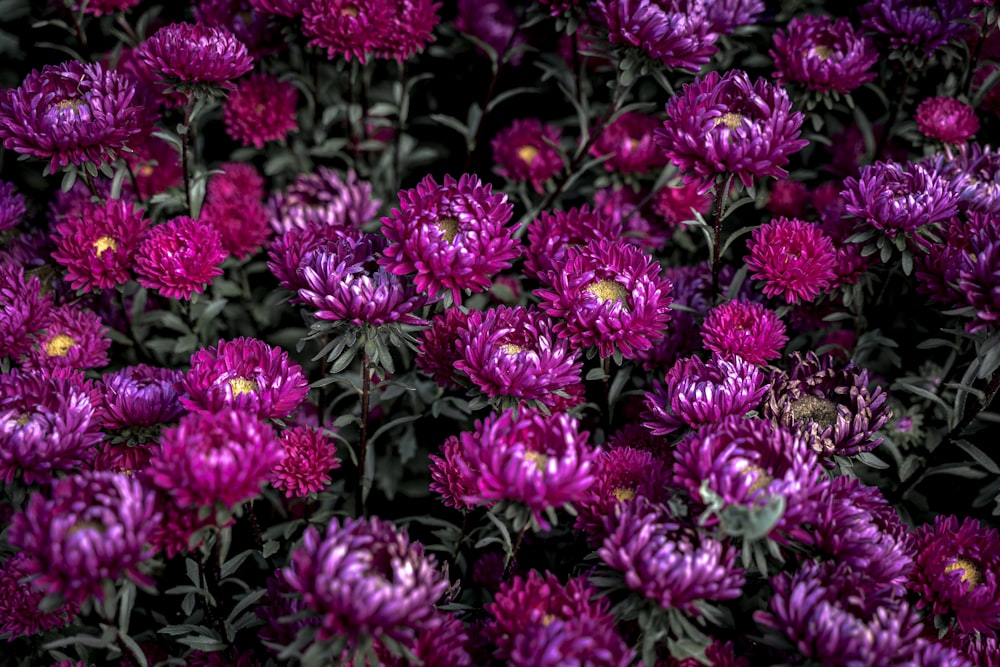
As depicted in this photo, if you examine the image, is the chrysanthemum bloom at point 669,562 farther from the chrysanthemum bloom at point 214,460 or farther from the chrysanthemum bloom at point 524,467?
the chrysanthemum bloom at point 214,460

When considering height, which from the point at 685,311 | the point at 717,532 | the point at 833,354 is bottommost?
the point at 833,354

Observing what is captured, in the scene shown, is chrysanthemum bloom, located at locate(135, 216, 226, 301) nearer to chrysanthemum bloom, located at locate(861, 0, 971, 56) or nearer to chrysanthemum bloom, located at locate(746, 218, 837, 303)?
chrysanthemum bloom, located at locate(746, 218, 837, 303)

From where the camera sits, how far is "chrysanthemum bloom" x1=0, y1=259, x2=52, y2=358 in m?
1.91

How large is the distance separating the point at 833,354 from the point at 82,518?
2.03m

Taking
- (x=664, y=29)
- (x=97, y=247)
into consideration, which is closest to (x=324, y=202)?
(x=97, y=247)

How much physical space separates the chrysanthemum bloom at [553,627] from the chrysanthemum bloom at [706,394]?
17.2 inches

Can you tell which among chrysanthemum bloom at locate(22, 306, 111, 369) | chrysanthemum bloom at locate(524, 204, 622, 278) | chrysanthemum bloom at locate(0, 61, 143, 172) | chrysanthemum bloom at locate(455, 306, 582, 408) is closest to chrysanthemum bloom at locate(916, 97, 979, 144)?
chrysanthemum bloom at locate(524, 204, 622, 278)

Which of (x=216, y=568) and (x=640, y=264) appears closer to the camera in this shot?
(x=216, y=568)

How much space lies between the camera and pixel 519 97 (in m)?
3.18

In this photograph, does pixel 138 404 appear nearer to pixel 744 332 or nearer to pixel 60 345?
pixel 60 345

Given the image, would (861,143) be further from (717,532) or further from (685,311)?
(717,532)

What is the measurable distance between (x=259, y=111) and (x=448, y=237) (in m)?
1.11

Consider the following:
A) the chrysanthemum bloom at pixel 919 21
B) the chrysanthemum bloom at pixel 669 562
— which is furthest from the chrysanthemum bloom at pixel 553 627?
the chrysanthemum bloom at pixel 919 21

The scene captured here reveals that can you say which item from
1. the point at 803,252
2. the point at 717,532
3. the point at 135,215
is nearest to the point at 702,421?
the point at 717,532
